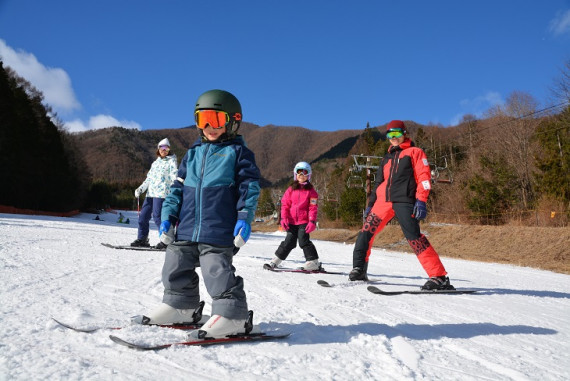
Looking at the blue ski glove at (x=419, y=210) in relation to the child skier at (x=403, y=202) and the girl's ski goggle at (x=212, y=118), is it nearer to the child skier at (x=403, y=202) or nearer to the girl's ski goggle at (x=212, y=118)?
the child skier at (x=403, y=202)

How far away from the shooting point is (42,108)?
159 feet

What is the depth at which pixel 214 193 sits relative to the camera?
2.55 meters

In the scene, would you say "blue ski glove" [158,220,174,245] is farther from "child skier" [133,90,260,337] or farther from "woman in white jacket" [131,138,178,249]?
"woman in white jacket" [131,138,178,249]

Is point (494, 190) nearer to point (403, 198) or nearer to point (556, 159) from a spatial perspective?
point (556, 159)

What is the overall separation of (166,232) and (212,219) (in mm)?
373

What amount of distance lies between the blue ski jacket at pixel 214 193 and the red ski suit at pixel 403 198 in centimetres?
256

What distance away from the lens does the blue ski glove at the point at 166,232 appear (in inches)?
101

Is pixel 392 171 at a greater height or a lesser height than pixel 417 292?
greater

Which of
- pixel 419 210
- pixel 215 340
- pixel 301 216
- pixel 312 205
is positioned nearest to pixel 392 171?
pixel 419 210

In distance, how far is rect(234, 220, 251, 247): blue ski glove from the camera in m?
2.43

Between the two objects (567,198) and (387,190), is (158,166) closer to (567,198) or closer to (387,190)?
(387,190)

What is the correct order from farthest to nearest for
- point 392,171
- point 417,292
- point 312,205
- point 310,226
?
point 312,205 → point 310,226 → point 392,171 → point 417,292

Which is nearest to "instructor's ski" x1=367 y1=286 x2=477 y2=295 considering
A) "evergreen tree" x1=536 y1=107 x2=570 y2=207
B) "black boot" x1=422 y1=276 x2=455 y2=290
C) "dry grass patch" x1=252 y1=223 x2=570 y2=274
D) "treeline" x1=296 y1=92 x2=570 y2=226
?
"black boot" x1=422 y1=276 x2=455 y2=290

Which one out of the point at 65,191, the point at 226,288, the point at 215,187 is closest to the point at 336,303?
the point at 226,288
